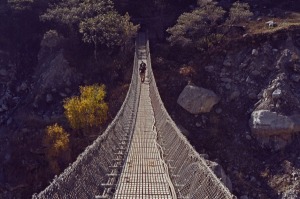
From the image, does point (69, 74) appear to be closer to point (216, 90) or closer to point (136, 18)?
point (136, 18)

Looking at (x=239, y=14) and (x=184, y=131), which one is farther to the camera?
(x=239, y=14)

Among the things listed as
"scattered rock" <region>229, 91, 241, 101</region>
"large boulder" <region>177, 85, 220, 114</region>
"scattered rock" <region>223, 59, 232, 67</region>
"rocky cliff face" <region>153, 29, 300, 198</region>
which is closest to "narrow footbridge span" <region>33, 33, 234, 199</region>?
"rocky cliff face" <region>153, 29, 300, 198</region>

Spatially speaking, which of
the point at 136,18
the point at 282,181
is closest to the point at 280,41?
the point at 282,181

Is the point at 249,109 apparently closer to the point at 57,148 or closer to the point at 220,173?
the point at 220,173

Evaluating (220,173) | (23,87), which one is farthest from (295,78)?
(23,87)

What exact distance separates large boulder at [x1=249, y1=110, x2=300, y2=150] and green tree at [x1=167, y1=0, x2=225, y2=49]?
201 inches

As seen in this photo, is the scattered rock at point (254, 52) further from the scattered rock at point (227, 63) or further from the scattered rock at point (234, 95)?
the scattered rock at point (234, 95)

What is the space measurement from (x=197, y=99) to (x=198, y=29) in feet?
13.6

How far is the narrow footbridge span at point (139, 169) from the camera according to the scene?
8.80 metres

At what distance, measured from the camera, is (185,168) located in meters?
10.8

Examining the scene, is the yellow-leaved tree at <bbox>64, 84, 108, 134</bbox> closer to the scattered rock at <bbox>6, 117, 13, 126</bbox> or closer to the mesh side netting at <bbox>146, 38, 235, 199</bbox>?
the scattered rock at <bbox>6, 117, 13, 126</bbox>

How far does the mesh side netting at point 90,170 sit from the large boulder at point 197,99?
21.6 feet

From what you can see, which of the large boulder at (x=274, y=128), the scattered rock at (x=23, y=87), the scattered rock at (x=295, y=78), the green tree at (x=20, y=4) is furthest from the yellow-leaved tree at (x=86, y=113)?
the green tree at (x=20, y=4)

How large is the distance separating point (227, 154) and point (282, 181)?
249cm
